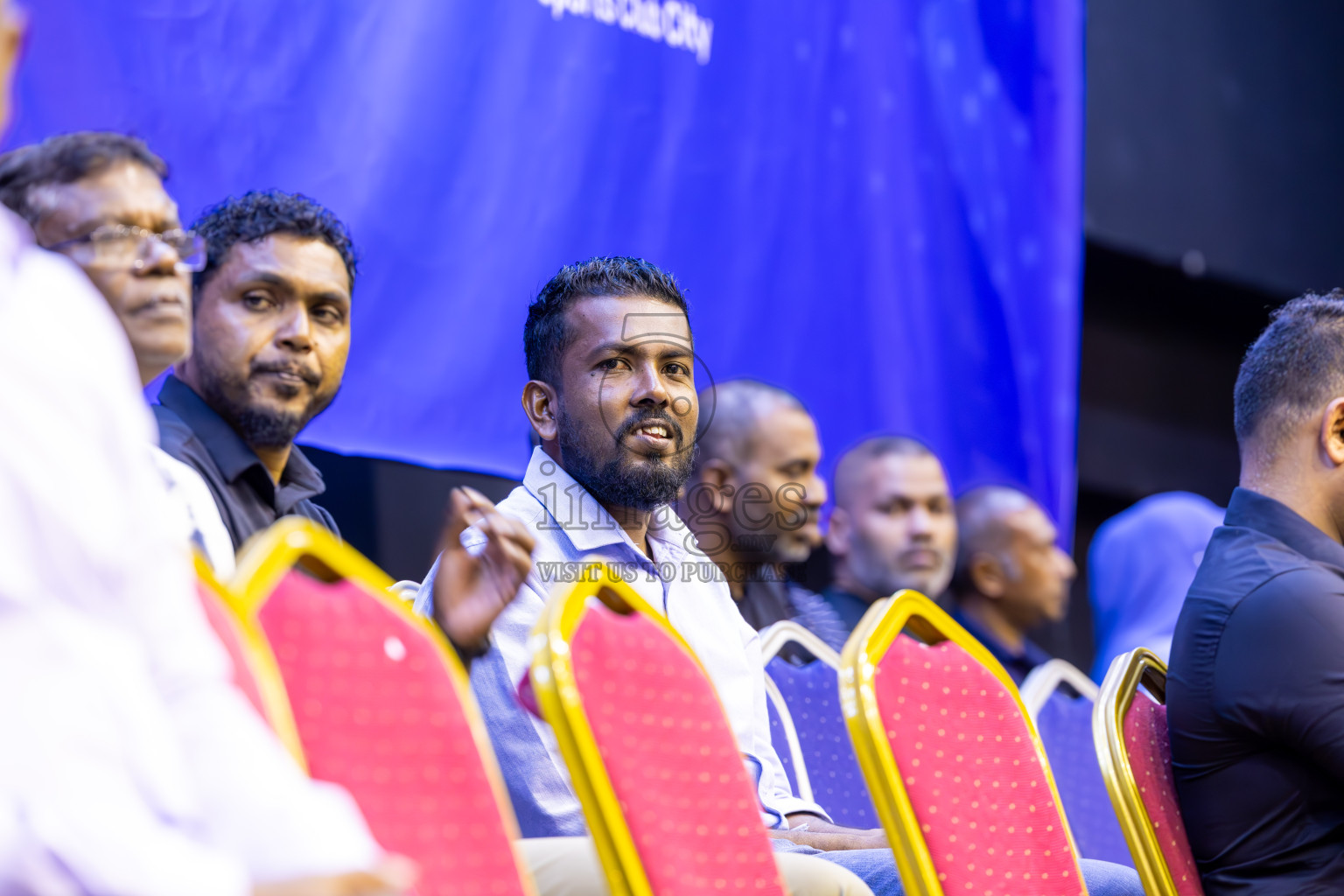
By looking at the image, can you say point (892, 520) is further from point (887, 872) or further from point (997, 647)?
point (887, 872)

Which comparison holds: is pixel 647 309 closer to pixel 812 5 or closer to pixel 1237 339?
pixel 812 5

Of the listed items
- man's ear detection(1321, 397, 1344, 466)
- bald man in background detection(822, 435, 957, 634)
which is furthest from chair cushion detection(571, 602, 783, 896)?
bald man in background detection(822, 435, 957, 634)

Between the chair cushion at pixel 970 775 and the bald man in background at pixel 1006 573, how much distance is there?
1871 mm

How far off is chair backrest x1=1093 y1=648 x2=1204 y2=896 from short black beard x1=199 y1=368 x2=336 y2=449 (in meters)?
1.30

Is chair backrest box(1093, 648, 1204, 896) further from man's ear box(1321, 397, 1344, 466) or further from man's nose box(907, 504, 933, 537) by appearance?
man's nose box(907, 504, 933, 537)

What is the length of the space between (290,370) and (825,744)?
1.15m

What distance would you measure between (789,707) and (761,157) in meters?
1.49

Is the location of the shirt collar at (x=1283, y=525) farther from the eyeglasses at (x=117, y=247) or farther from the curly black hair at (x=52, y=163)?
the curly black hair at (x=52, y=163)

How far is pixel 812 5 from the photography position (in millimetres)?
3414

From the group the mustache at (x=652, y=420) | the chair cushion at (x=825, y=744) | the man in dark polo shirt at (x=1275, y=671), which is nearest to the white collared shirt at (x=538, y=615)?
the mustache at (x=652, y=420)

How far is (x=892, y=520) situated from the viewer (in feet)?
10.5

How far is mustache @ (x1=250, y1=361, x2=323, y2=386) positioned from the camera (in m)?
2.10

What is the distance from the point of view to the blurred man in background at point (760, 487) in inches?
115

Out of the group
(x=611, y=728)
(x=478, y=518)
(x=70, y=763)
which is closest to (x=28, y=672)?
(x=70, y=763)
